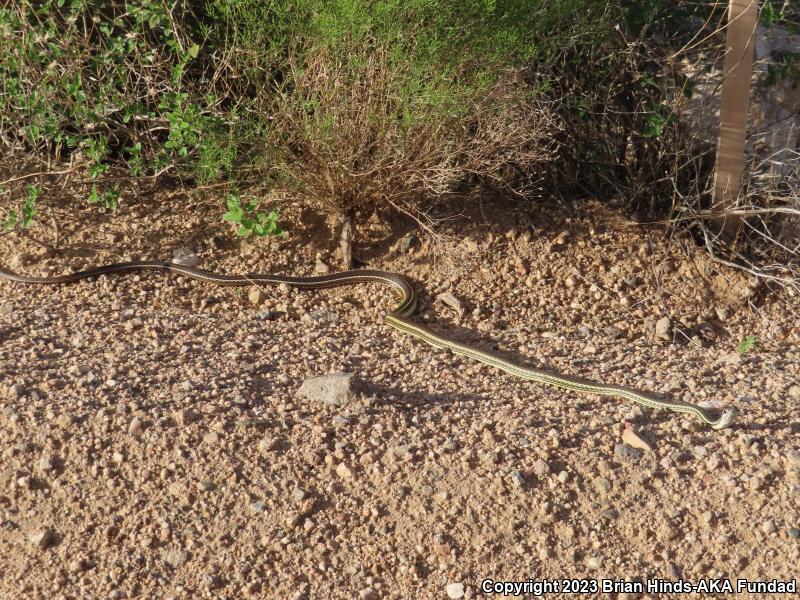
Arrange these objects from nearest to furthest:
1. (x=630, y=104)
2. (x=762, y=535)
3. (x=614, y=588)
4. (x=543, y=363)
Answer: (x=614, y=588)
(x=762, y=535)
(x=543, y=363)
(x=630, y=104)

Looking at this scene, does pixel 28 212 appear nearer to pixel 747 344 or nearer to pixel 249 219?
pixel 249 219

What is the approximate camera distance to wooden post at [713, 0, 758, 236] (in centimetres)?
636

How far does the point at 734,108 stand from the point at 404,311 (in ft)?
9.32

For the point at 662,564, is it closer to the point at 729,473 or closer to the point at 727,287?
the point at 729,473

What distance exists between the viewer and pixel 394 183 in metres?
6.52

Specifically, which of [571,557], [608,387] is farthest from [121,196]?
[571,557]

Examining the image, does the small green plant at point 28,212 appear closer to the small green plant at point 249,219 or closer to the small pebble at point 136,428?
the small green plant at point 249,219

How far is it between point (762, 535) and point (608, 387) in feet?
4.46

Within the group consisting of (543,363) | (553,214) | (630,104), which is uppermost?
(630,104)

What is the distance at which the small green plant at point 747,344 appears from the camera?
6207mm

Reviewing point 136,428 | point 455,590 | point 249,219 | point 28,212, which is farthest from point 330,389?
point 28,212

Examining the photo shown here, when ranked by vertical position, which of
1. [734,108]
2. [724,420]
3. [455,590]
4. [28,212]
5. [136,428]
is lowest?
[455,590]

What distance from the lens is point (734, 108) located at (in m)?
6.57

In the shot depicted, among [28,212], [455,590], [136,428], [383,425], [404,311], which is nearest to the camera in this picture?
[455,590]
